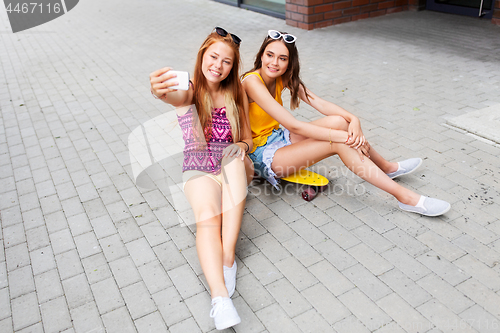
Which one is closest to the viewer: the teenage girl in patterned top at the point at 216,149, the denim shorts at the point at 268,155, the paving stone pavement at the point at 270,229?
the paving stone pavement at the point at 270,229

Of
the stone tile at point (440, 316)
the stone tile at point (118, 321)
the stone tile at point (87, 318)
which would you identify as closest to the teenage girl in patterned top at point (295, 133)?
the stone tile at point (440, 316)

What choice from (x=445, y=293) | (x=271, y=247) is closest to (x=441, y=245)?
(x=445, y=293)

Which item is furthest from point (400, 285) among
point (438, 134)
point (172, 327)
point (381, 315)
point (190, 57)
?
point (190, 57)

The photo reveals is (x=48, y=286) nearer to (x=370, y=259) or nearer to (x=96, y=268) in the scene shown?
(x=96, y=268)

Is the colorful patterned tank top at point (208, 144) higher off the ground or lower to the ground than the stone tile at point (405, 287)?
higher

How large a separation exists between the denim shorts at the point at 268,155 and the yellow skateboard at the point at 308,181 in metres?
0.14

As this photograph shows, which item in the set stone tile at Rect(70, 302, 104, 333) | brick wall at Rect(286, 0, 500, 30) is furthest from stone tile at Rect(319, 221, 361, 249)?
brick wall at Rect(286, 0, 500, 30)

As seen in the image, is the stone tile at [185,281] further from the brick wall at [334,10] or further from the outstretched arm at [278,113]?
the brick wall at [334,10]

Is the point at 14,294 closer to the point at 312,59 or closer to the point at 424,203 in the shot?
the point at 424,203

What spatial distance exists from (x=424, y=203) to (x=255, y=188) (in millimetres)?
1365

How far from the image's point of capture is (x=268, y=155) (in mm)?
3268

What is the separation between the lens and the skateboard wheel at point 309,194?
11.0 feet

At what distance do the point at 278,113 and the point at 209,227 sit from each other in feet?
3.36

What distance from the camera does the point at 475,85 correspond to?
213 inches
